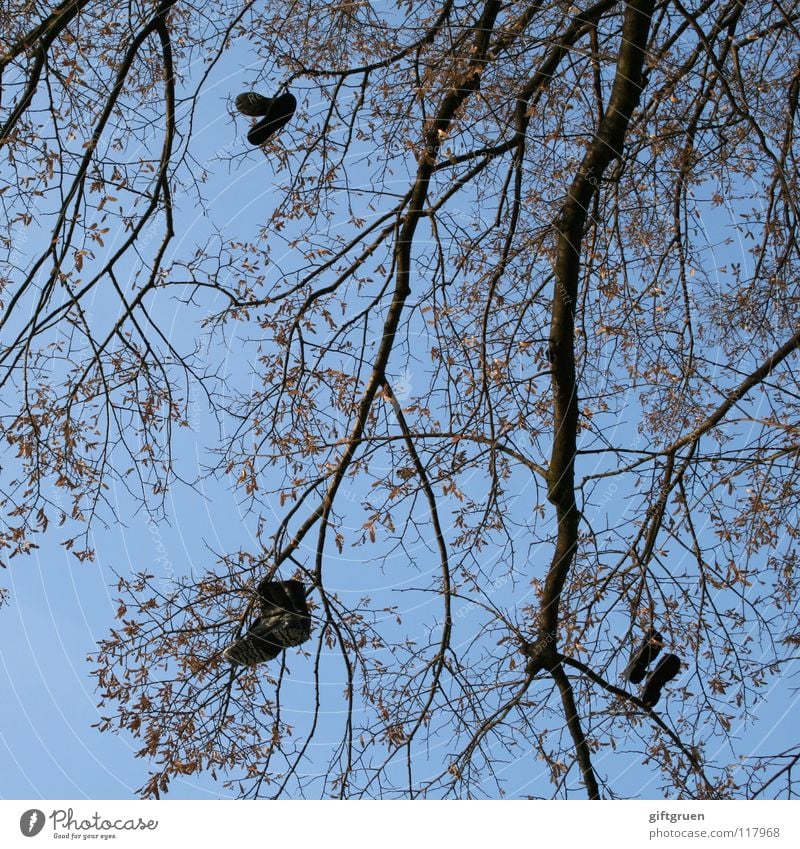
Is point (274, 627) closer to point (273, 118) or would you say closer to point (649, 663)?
point (649, 663)

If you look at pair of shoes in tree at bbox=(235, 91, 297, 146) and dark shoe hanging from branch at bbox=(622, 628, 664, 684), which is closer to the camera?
dark shoe hanging from branch at bbox=(622, 628, 664, 684)

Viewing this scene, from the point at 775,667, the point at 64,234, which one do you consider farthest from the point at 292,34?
the point at 775,667

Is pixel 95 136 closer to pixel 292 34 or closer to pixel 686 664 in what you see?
pixel 292 34

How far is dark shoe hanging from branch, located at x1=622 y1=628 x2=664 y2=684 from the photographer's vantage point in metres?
4.51

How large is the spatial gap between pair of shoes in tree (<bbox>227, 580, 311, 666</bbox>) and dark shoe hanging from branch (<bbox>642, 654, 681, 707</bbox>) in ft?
5.46

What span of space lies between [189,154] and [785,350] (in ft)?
11.3

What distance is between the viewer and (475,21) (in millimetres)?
5430
